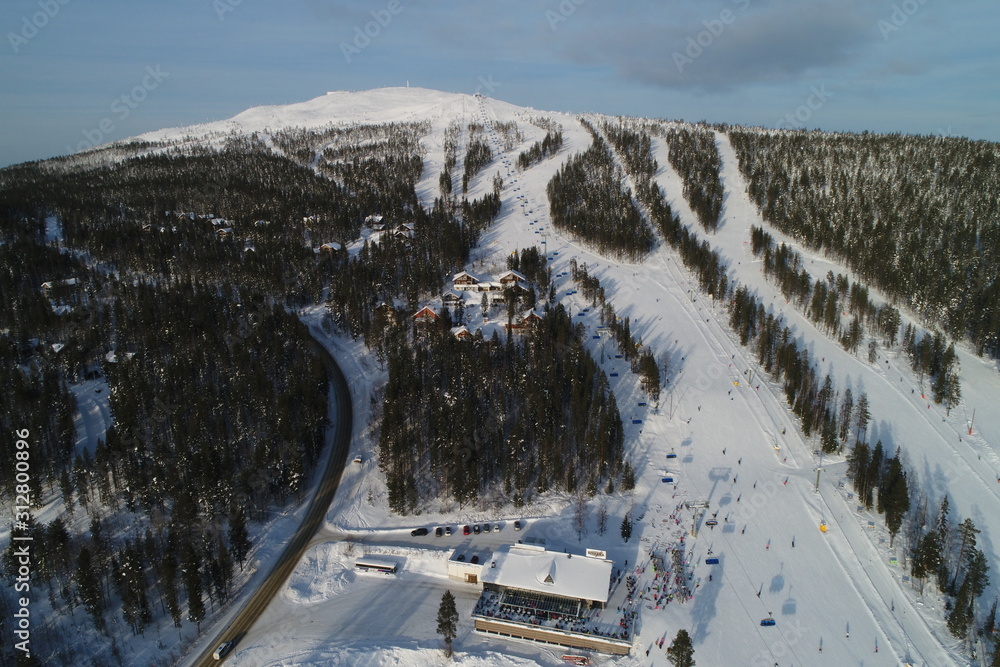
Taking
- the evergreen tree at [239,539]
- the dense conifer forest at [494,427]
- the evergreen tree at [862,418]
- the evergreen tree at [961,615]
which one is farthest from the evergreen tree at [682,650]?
the evergreen tree at [862,418]

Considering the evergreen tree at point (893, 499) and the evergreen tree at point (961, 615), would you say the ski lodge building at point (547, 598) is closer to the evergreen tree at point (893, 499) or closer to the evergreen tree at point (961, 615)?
the evergreen tree at point (961, 615)

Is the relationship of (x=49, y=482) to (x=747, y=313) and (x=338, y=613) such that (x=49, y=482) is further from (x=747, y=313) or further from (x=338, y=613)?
(x=747, y=313)

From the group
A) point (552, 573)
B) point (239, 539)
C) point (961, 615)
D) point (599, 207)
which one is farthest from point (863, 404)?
point (599, 207)

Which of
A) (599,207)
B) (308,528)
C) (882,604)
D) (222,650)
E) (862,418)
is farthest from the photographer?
(599,207)

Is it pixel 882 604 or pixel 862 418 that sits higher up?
pixel 862 418

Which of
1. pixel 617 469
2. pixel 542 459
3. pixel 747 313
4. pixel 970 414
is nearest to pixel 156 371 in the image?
pixel 542 459

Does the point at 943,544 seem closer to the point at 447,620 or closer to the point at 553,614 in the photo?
the point at 553,614
